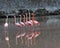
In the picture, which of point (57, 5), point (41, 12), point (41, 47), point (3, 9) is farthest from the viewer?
point (57, 5)

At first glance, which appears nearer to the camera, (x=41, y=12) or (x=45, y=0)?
(x=41, y=12)

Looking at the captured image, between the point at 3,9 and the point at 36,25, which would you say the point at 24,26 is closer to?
the point at 36,25

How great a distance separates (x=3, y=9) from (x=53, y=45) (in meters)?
21.1

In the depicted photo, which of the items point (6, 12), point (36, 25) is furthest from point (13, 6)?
point (36, 25)

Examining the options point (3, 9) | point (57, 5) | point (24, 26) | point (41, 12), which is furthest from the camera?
point (57, 5)

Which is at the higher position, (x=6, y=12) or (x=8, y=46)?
(x=8, y=46)

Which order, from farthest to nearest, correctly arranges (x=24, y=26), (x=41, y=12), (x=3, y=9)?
1. (x=3, y=9)
2. (x=41, y=12)
3. (x=24, y=26)

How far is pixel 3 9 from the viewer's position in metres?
28.2

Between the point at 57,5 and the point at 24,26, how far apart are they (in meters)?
17.4

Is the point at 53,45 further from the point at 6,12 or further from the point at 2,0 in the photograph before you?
the point at 2,0

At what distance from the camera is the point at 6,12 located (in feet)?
89.0

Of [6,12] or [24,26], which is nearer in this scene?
[24,26]

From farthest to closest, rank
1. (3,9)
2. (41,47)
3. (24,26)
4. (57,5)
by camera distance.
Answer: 1. (57,5)
2. (3,9)
3. (24,26)
4. (41,47)

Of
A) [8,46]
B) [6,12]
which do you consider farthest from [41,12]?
[8,46]
